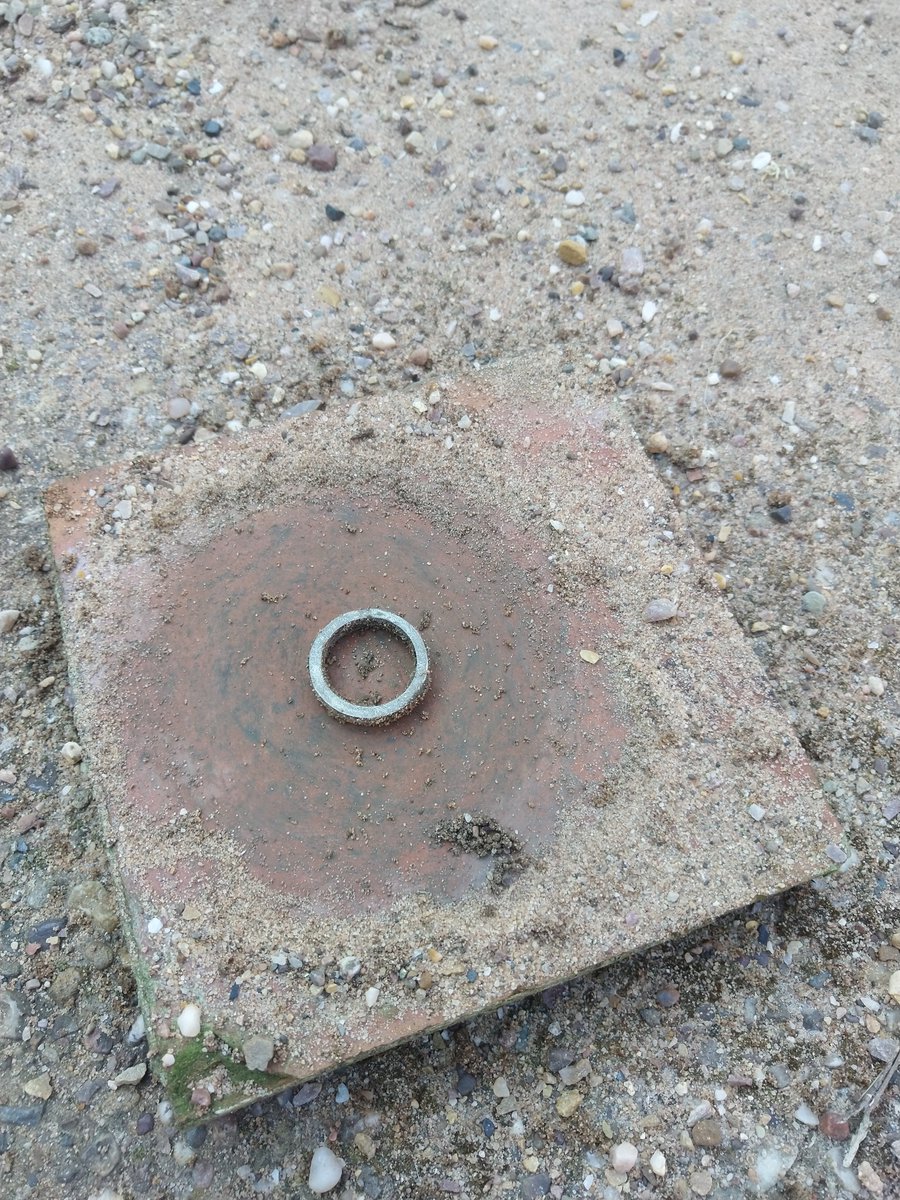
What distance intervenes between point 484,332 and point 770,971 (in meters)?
2.46

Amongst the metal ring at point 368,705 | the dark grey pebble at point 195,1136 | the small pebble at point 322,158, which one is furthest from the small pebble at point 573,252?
the dark grey pebble at point 195,1136

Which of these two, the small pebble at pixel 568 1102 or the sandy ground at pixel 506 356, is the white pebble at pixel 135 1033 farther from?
the small pebble at pixel 568 1102

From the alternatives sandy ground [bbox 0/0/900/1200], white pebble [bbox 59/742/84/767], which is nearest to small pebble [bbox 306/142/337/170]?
sandy ground [bbox 0/0/900/1200]

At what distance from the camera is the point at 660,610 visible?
2691 mm

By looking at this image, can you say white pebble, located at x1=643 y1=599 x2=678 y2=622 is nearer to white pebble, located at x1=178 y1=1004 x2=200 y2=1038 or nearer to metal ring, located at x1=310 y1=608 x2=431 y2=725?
metal ring, located at x1=310 y1=608 x2=431 y2=725

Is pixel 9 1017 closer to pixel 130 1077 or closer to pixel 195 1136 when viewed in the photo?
pixel 130 1077

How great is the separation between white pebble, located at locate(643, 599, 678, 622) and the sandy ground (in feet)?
1.84

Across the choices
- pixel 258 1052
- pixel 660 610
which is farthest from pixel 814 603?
pixel 258 1052

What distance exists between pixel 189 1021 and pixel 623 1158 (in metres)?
1.14

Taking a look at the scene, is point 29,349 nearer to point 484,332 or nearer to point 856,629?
point 484,332

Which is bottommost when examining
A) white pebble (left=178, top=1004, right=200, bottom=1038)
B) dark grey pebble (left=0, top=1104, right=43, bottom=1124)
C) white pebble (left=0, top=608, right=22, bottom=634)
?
dark grey pebble (left=0, top=1104, right=43, bottom=1124)

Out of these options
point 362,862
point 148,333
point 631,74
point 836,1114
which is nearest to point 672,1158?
point 836,1114

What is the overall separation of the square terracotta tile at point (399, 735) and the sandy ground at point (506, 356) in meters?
0.37

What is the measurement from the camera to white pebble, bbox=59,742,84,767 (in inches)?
111
